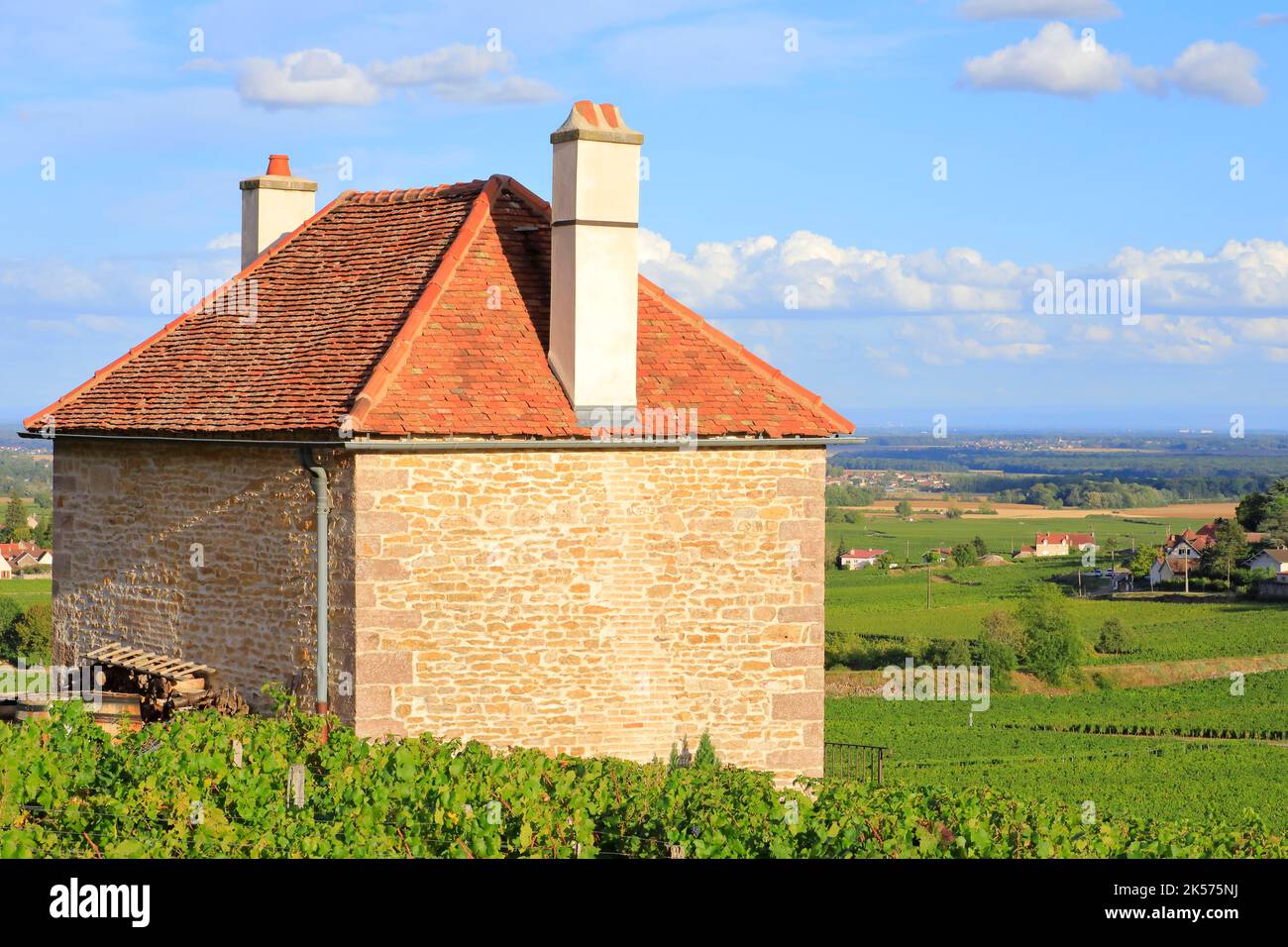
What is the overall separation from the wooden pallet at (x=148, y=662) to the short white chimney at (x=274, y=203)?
16.5 feet

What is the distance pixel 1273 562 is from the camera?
76500 mm

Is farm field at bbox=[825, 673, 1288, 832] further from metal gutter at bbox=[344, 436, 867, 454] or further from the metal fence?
metal gutter at bbox=[344, 436, 867, 454]

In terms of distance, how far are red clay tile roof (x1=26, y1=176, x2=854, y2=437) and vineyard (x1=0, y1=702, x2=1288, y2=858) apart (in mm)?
3014

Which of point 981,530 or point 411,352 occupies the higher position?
point 411,352

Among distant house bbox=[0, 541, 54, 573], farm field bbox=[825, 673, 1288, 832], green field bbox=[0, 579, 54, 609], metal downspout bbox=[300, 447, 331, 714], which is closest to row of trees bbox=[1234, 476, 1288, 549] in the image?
farm field bbox=[825, 673, 1288, 832]

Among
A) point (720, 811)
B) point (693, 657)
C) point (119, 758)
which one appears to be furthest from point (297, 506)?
point (720, 811)

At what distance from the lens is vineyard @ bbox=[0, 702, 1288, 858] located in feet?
32.7

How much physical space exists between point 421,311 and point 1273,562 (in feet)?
236

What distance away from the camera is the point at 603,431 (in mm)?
13594

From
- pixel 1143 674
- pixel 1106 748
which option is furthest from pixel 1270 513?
pixel 1106 748

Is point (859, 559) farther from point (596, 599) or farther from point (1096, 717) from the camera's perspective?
point (596, 599)

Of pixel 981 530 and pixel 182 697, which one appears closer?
pixel 182 697

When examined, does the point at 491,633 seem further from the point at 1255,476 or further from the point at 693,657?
the point at 1255,476
